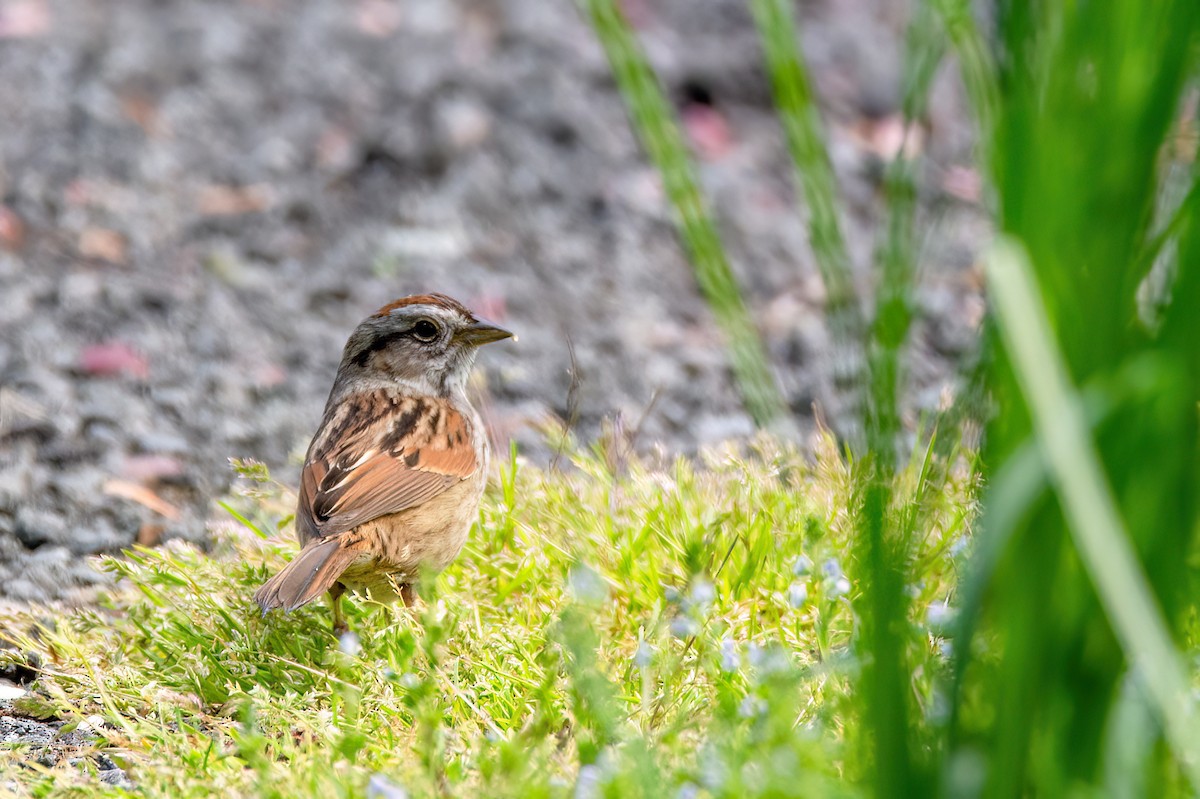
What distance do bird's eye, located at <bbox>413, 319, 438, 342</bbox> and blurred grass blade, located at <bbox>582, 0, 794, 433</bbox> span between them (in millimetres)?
2497

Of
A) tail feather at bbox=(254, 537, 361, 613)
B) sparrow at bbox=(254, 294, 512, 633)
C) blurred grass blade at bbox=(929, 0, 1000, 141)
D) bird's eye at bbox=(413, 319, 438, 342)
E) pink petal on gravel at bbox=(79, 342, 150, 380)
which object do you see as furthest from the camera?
pink petal on gravel at bbox=(79, 342, 150, 380)

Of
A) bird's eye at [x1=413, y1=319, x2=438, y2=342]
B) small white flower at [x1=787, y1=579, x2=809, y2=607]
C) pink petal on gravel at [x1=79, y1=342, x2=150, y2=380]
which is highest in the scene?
bird's eye at [x1=413, y1=319, x2=438, y2=342]

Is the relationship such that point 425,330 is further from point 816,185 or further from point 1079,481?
point 1079,481

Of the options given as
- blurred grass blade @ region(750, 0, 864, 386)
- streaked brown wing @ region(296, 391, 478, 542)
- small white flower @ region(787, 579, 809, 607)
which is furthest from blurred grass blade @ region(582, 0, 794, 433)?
streaked brown wing @ region(296, 391, 478, 542)

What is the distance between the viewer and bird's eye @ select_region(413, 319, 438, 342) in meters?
4.45

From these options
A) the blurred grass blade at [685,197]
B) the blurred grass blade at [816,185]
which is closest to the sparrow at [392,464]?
the blurred grass blade at [685,197]

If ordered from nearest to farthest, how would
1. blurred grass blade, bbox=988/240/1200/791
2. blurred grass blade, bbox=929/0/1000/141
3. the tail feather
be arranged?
blurred grass blade, bbox=988/240/1200/791 → blurred grass blade, bbox=929/0/1000/141 → the tail feather

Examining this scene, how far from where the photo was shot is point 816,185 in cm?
186

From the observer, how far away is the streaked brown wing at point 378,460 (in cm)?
365

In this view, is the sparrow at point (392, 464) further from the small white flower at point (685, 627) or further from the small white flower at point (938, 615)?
the small white flower at point (938, 615)

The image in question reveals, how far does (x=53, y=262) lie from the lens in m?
6.28

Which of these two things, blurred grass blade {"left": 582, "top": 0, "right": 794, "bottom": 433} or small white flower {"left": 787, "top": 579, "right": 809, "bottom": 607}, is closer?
blurred grass blade {"left": 582, "top": 0, "right": 794, "bottom": 433}

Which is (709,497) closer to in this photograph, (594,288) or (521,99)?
(594,288)

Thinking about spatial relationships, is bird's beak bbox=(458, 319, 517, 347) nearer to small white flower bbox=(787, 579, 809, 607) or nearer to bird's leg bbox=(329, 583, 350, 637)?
bird's leg bbox=(329, 583, 350, 637)
